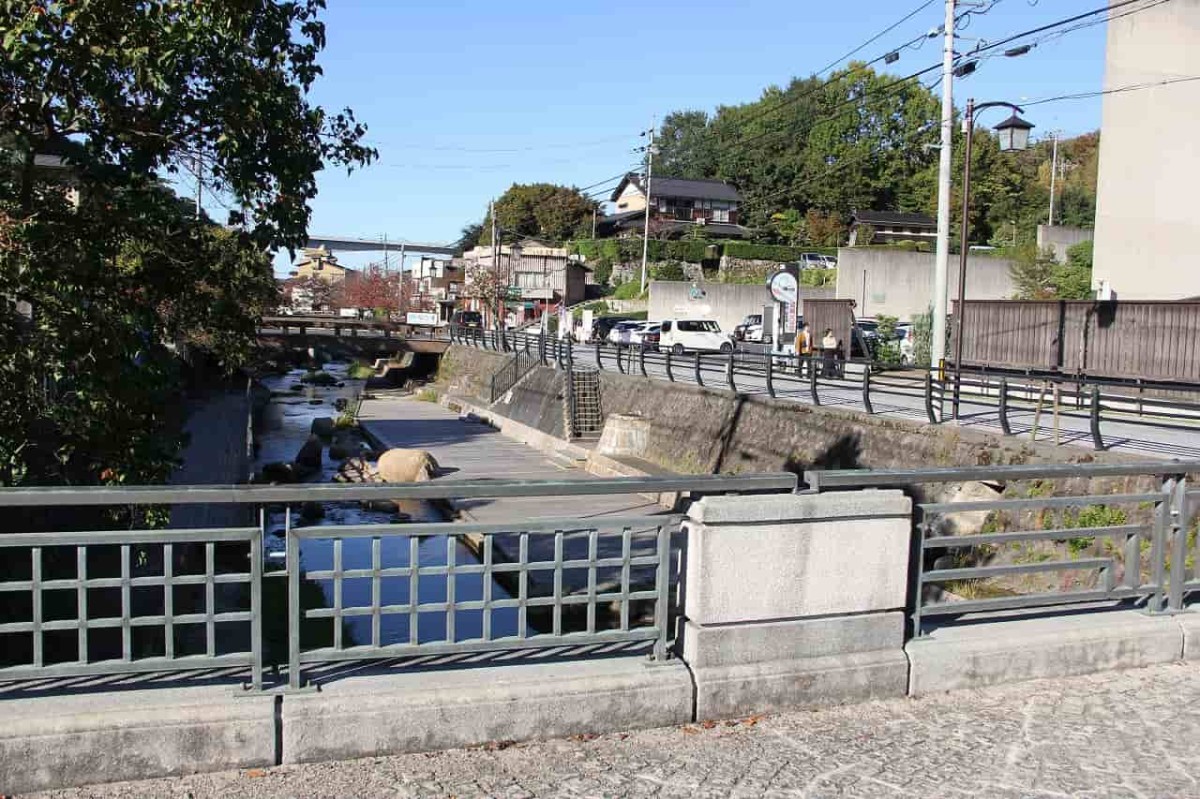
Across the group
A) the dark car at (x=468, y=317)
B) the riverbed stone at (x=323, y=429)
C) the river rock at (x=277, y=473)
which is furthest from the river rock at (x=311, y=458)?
the dark car at (x=468, y=317)

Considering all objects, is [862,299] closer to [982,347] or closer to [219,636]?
[982,347]

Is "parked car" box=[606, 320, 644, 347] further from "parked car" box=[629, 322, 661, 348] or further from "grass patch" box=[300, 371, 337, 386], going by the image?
"grass patch" box=[300, 371, 337, 386]

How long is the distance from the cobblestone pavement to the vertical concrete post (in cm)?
14

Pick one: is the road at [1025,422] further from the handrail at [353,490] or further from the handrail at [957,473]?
the handrail at [353,490]

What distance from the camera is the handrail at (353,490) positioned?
4180 mm

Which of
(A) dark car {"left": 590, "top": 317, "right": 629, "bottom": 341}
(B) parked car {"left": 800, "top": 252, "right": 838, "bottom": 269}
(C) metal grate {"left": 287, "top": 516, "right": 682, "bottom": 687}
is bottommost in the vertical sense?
(C) metal grate {"left": 287, "top": 516, "right": 682, "bottom": 687}

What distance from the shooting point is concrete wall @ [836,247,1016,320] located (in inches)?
1790

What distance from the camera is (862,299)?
149ft

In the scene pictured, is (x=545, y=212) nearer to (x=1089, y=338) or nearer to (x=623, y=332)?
(x=623, y=332)

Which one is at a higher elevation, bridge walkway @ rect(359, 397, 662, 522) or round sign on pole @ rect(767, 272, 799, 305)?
round sign on pole @ rect(767, 272, 799, 305)

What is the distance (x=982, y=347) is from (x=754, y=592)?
23517 millimetres

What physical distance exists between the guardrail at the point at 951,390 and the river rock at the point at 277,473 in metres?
10.1

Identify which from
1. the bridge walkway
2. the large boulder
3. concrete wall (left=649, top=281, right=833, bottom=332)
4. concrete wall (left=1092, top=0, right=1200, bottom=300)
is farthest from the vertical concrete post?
concrete wall (left=649, top=281, right=833, bottom=332)

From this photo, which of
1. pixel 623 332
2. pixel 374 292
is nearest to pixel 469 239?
pixel 374 292
